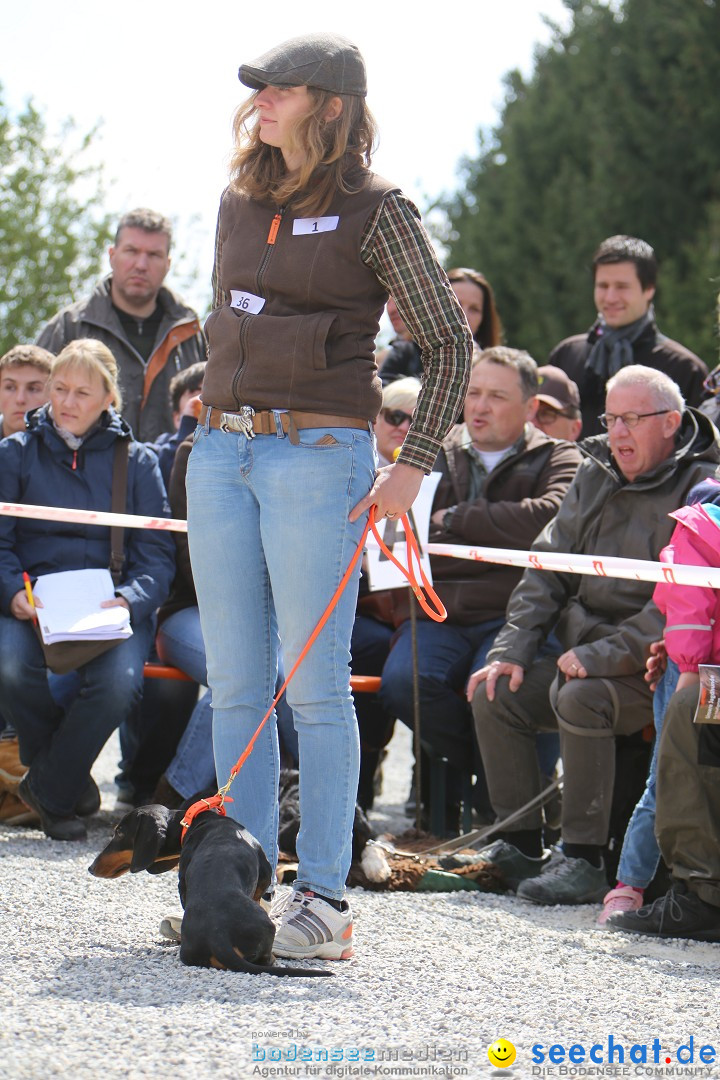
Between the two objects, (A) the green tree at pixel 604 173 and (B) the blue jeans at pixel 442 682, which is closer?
(B) the blue jeans at pixel 442 682

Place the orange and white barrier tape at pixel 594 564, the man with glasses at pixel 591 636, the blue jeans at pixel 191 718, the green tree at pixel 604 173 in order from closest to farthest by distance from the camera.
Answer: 1. the orange and white barrier tape at pixel 594 564
2. the man with glasses at pixel 591 636
3. the blue jeans at pixel 191 718
4. the green tree at pixel 604 173

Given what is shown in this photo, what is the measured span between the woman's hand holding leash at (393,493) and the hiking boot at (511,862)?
227 centimetres

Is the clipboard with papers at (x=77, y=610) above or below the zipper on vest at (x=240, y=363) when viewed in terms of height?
below

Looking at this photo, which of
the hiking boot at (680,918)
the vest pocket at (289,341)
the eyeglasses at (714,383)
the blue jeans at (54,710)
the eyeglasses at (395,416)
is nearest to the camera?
the vest pocket at (289,341)

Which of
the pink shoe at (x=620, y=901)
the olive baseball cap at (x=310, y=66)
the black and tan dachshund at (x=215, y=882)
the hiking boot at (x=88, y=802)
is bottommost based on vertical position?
the hiking boot at (x=88, y=802)

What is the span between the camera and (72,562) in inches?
234

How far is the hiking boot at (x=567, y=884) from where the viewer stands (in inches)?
196

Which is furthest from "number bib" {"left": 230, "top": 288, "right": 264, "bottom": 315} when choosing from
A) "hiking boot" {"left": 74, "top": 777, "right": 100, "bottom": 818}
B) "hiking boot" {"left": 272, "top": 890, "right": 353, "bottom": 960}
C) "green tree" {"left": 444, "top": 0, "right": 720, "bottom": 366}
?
"green tree" {"left": 444, "top": 0, "right": 720, "bottom": 366}

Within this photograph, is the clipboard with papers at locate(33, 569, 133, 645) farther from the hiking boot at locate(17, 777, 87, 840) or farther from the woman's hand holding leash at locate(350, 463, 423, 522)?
the woman's hand holding leash at locate(350, 463, 423, 522)

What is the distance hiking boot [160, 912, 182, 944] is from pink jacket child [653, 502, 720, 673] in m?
1.90

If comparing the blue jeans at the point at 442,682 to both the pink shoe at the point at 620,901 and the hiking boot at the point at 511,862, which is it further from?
the pink shoe at the point at 620,901

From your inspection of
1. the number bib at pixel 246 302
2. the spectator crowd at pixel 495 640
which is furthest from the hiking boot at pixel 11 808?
the number bib at pixel 246 302

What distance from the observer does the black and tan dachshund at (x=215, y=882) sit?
127 inches

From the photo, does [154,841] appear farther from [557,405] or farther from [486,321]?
[486,321]
